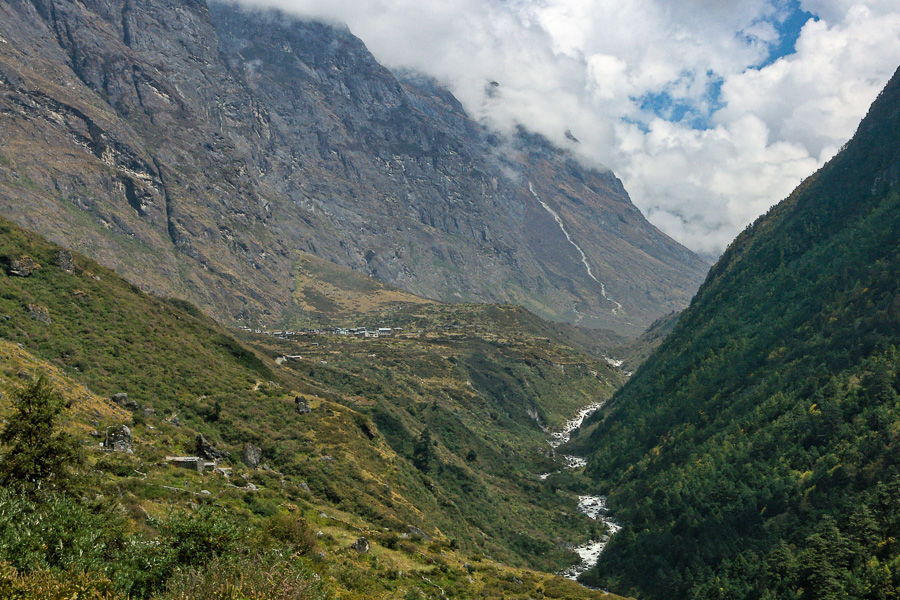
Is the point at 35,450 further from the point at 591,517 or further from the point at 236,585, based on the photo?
the point at 591,517

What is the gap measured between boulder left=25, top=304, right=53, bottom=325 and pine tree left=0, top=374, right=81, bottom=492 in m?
39.0

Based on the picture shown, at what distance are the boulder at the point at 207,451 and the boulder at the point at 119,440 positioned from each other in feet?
24.3

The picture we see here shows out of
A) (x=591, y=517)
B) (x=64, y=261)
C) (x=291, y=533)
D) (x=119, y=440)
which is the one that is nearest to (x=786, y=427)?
(x=591, y=517)

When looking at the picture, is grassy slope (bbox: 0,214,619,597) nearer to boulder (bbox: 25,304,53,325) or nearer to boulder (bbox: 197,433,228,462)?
boulder (bbox: 25,304,53,325)

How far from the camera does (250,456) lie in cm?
5700

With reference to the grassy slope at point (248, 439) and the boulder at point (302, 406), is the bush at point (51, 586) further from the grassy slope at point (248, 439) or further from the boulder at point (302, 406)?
the boulder at point (302, 406)

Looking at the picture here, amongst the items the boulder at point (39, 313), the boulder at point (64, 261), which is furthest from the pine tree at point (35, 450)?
the boulder at point (64, 261)

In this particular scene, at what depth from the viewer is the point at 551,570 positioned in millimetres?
86375

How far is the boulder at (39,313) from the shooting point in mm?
62156

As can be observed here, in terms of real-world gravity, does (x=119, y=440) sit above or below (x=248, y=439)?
below

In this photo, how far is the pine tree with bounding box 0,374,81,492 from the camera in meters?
28.0

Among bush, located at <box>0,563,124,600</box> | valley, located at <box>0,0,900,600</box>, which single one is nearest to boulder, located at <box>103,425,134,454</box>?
valley, located at <box>0,0,900,600</box>

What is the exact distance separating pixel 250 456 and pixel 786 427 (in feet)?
235

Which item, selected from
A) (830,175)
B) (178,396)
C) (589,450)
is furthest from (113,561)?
(830,175)
